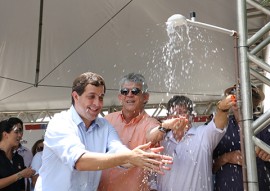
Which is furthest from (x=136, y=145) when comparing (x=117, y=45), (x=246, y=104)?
(x=117, y=45)

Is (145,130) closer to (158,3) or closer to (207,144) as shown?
(207,144)

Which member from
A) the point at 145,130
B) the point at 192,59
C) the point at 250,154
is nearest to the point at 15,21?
the point at 192,59

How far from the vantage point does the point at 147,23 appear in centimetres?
684

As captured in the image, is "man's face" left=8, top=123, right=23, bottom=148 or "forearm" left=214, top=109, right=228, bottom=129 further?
"man's face" left=8, top=123, right=23, bottom=148

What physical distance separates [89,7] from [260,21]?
273 cm

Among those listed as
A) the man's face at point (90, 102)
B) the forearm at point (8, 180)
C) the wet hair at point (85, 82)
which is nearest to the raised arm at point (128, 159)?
the man's face at point (90, 102)

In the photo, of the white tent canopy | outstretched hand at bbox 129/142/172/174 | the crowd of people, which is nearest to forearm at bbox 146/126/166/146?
the crowd of people

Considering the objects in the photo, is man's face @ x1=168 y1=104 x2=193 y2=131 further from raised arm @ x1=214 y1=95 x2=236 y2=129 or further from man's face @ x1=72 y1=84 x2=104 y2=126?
man's face @ x1=72 y1=84 x2=104 y2=126

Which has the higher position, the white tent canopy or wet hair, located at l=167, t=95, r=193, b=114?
the white tent canopy

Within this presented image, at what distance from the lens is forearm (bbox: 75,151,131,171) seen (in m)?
2.00

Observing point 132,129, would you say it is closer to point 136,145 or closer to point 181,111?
point 136,145

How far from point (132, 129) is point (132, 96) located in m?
0.22

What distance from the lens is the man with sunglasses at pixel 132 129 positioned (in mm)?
2557

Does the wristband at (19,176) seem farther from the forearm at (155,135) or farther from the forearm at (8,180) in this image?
the forearm at (155,135)
